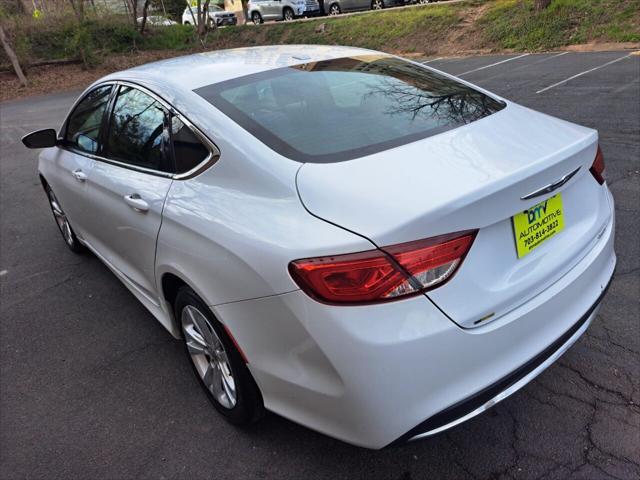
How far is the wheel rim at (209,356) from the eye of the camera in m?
2.38

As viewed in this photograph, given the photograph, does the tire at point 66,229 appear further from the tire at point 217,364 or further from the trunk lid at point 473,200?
the trunk lid at point 473,200

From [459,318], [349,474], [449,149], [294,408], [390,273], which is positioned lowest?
[349,474]

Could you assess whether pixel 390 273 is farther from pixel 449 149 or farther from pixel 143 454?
pixel 143 454

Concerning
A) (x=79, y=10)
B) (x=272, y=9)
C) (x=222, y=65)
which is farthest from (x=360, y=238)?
(x=272, y=9)

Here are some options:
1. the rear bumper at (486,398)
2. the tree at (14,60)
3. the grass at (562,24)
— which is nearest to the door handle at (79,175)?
the rear bumper at (486,398)

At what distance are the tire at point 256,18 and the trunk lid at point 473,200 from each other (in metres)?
27.8

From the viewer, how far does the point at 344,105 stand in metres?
2.49

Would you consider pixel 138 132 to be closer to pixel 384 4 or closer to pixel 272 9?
pixel 384 4

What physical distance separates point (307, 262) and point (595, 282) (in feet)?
4.15

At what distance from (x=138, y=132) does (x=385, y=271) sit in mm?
1795

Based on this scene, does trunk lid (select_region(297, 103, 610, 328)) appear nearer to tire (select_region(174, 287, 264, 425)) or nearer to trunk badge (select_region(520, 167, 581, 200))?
trunk badge (select_region(520, 167, 581, 200))

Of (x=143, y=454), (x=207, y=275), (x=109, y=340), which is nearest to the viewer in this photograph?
(x=207, y=275)

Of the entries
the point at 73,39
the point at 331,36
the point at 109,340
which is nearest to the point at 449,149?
→ the point at 109,340

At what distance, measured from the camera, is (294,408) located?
6.51ft
